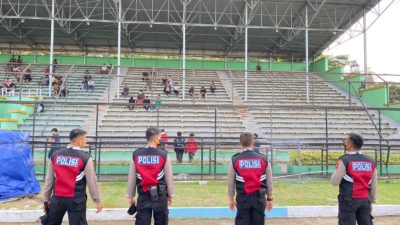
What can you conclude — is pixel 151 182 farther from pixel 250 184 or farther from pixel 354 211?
pixel 354 211

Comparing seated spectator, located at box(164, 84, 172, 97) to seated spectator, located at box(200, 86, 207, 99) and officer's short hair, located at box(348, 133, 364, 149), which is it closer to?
seated spectator, located at box(200, 86, 207, 99)

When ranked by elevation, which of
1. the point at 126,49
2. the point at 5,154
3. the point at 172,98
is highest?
the point at 126,49

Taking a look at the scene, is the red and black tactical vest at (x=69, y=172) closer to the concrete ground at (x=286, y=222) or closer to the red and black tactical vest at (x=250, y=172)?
the red and black tactical vest at (x=250, y=172)

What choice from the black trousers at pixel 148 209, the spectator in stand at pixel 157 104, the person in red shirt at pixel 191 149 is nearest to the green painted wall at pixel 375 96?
the spectator in stand at pixel 157 104

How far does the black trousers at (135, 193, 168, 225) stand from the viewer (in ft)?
17.1

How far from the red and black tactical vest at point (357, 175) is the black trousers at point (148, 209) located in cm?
240

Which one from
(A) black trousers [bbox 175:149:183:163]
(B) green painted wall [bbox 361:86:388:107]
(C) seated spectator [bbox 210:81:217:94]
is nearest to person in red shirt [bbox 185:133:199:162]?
(A) black trousers [bbox 175:149:183:163]

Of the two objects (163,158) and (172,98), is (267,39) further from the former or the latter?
(163,158)

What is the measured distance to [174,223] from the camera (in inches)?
309

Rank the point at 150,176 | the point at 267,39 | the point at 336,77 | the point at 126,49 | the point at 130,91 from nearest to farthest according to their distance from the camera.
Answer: the point at 150,176 → the point at 130,91 → the point at 336,77 → the point at 267,39 → the point at 126,49

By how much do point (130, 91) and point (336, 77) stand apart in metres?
14.6

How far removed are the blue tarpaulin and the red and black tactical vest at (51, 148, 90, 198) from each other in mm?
5146

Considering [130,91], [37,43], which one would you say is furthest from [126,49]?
[130,91]

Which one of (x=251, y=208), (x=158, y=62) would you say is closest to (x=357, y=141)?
(x=251, y=208)
